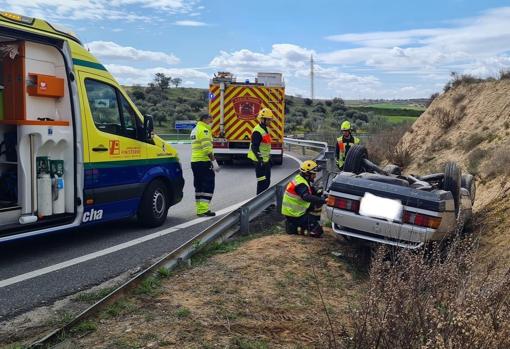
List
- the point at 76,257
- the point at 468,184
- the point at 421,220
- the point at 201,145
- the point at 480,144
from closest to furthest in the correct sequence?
the point at 421,220 < the point at 76,257 < the point at 468,184 < the point at 201,145 < the point at 480,144

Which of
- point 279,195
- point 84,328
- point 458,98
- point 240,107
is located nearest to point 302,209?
point 279,195

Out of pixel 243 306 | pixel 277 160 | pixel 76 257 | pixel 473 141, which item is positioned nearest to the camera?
pixel 243 306

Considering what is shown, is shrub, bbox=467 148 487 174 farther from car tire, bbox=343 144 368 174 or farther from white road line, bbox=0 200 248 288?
white road line, bbox=0 200 248 288

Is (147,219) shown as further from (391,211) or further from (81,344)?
(81,344)

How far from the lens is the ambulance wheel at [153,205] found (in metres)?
7.70

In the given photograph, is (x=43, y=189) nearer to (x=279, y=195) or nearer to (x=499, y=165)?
(x=279, y=195)

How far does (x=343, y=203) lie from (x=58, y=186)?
3.40 m

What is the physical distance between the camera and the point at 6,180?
255 inches

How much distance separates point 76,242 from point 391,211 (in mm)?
4063

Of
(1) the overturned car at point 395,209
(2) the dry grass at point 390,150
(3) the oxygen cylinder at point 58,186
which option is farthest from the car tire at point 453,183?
(2) the dry grass at point 390,150

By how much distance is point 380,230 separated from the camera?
5516 millimetres

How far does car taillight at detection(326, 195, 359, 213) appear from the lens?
18.6 ft

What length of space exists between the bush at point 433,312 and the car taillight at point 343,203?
2.14m

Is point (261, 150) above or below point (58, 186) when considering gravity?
above
